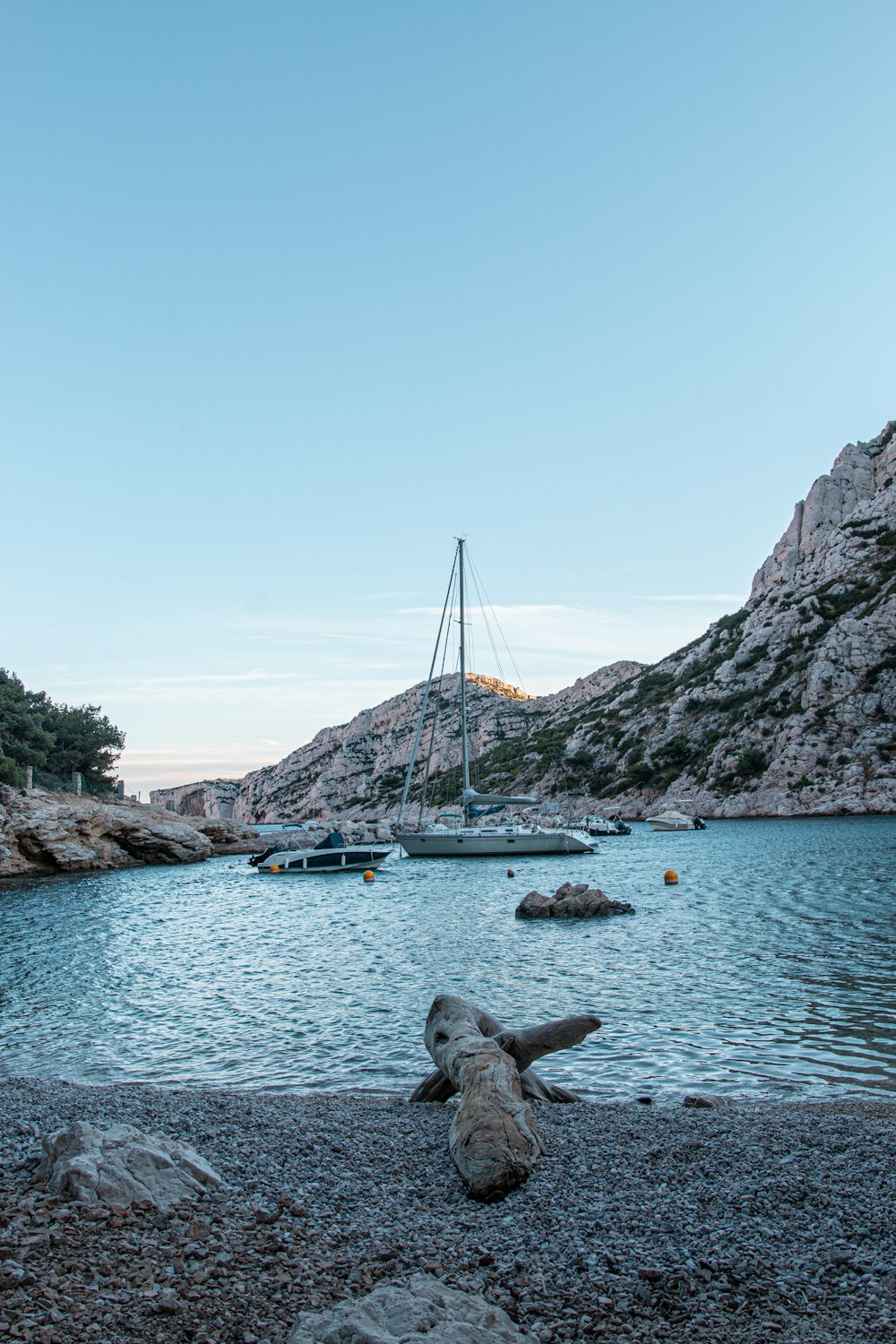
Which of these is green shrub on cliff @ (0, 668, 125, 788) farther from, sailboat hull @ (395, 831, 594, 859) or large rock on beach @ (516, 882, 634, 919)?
large rock on beach @ (516, 882, 634, 919)

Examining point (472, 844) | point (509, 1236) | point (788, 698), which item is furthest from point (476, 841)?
point (788, 698)

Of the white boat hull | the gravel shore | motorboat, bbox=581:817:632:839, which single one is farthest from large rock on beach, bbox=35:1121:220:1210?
motorboat, bbox=581:817:632:839

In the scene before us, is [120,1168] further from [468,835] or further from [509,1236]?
[468,835]

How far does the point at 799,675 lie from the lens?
88.1 m

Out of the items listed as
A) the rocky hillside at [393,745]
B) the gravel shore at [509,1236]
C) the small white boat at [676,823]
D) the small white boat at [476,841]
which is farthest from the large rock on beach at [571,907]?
the rocky hillside at [393,745]

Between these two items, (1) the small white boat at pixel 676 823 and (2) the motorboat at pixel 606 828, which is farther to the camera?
(1) the small white boat at pixel 676 823

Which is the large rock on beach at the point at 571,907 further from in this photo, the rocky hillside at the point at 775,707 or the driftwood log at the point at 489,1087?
the rocky hillside at the point at 775,707

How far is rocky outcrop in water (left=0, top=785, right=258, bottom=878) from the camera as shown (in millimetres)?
46562

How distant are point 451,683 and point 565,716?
51.3m

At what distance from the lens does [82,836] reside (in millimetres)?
50688

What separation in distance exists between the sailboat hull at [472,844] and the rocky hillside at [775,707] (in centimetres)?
1436

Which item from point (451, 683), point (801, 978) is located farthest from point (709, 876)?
point (451, 683)

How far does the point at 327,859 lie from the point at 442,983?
38.5 metres

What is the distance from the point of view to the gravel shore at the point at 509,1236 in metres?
4.61
